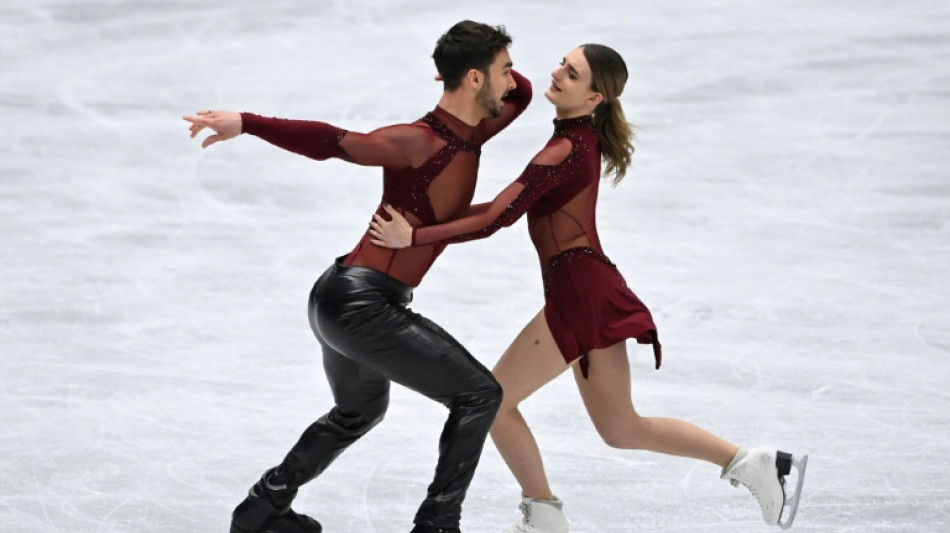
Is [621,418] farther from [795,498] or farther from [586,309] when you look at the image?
[795,498]

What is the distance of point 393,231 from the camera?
409 centimetres

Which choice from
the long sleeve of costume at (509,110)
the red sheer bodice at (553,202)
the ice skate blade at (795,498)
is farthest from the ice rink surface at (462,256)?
the long sleeve of costume at (509,110)

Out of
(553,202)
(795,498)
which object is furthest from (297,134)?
(795,498)

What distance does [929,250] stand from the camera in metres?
7.54

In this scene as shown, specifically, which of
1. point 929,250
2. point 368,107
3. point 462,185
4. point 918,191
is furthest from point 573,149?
point 368,107

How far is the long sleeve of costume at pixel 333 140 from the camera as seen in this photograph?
13.3 ft

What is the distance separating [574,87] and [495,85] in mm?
258

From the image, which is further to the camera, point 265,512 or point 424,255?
point 265,512

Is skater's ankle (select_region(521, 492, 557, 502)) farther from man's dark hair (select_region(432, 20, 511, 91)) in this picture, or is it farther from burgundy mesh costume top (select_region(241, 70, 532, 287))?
man's dark hair (select_region(432, 20, 511, 91))

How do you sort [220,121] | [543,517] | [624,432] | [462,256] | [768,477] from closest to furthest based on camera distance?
[220,121] → [624,432] → [543,517] → [768,477] → [462,256]

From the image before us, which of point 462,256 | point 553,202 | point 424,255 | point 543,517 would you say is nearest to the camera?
point 424,255

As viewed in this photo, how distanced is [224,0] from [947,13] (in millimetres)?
5631

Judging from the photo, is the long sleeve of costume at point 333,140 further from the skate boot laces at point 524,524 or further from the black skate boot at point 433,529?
the skate boot laces at point 524,524

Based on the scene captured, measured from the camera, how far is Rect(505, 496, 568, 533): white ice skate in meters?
4.58
